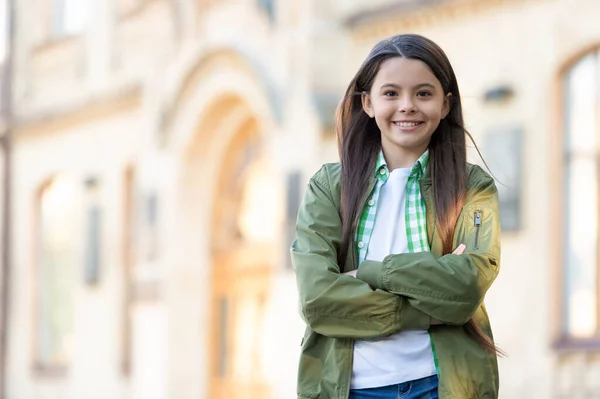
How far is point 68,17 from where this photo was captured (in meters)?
20.9

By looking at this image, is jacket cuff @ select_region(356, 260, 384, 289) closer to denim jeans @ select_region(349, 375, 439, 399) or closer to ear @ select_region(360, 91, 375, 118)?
denim jeans @ select_region(349, 375, 439, 399)

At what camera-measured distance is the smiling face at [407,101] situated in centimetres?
381

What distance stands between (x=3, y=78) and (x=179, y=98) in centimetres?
594

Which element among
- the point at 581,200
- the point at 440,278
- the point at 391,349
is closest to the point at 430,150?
the point at 440,278

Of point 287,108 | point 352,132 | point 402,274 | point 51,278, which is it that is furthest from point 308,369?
point 51,278

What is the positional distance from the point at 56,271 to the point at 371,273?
17.0 m

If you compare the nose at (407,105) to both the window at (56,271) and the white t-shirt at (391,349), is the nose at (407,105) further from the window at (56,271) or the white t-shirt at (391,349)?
the window at (56,271)

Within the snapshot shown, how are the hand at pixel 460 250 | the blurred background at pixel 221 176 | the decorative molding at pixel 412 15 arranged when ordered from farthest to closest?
the decorative molding at pixel 412 15 → the blurred background at pixel 221 176 → the hand at pixel 460 250

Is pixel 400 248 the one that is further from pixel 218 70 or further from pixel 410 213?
pixel 218 70

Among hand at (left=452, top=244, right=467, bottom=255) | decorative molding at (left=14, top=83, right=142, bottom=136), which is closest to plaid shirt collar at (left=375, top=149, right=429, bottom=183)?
hand at (left=452, top=244, right=467, bottom=255)

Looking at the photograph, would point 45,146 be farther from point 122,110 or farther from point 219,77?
point 219,77

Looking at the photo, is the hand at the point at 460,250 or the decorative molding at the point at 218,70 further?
the decorative molding at the point at 218,70

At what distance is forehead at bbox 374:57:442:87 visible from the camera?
12.5 ft

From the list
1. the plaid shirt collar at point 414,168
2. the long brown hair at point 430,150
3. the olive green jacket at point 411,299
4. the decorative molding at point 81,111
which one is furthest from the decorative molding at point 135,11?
the olive green jacket at point 411,299
